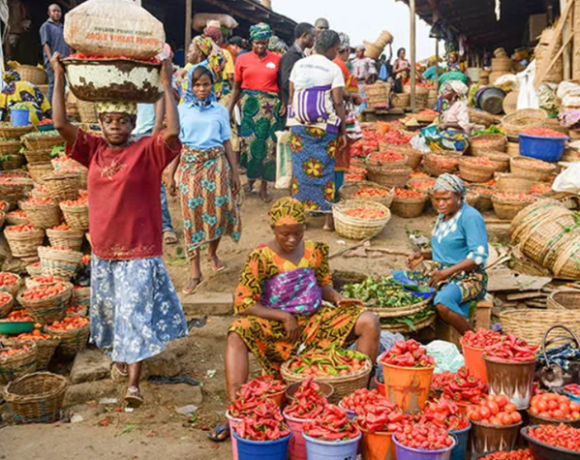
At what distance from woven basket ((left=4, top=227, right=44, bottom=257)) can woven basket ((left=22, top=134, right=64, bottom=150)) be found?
7.55 ft

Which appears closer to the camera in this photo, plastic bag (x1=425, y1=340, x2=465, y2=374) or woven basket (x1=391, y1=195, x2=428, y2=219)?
plastic bag (x1=425, y1=340, x2=465, y2=374)

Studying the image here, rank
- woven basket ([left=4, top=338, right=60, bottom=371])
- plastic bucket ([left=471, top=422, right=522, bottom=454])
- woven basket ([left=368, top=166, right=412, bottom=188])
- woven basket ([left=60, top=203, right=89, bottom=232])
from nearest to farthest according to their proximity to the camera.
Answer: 1. plastic bucket ([left=471, top=422, right=522, bottom=454])
2. woven basket ([left=4, top=338, right=60, bottom=371])
3. woven basket ([left=60, top=203, right=89, bottom=232])
4. woven basket ([left=368, top=166, right=412, bottom=188])

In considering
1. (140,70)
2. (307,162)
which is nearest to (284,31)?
(307,162)

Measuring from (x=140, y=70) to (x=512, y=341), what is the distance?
8.10 feet

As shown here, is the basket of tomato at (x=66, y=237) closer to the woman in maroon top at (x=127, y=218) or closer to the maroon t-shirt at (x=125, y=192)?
the woman in maroon top at (x=127, y=218)

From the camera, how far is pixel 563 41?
1210cm

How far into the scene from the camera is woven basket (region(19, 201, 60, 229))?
7.17m

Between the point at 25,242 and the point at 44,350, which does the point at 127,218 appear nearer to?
the point at 44,350

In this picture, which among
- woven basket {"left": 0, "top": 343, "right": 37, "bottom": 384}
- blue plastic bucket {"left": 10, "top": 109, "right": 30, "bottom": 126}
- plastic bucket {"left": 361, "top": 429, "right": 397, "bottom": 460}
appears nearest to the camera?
plastic bucket {"left": 361, "top": 429, "right": 397, "bottom": 460}

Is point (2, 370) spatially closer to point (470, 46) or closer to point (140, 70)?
point (140, 70)

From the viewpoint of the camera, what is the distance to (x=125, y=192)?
13.7ft

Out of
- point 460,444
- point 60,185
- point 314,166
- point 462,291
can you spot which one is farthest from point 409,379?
point 60,185

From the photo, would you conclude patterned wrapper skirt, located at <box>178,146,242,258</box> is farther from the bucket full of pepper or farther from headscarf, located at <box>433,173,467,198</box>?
the bucket full of pepper

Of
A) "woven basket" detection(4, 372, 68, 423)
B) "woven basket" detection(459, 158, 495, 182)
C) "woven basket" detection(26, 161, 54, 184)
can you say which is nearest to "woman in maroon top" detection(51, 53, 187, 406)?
"woven basket" detection(4, 372, 68, 423)
